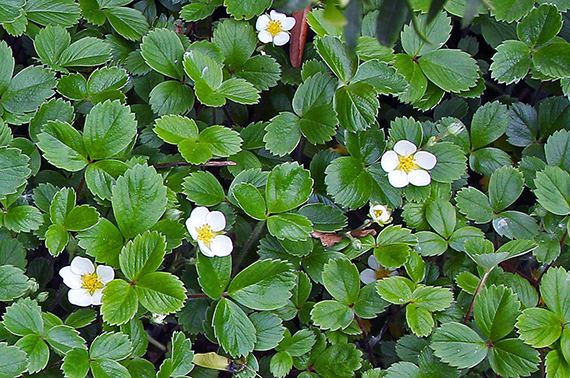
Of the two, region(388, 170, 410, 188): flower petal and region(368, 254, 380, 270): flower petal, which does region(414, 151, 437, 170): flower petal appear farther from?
region(368, 254, 380, 270): flower petal

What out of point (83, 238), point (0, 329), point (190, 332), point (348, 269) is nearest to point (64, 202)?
point (83, 238)

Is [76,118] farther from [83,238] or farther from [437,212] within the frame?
[437,212]

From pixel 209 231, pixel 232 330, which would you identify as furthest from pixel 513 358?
pixel 209 231

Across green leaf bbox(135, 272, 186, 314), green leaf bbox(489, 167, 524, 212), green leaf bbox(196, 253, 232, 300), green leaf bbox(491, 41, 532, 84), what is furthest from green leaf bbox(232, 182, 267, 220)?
green leaf bbox(491, 41, 532, 84)

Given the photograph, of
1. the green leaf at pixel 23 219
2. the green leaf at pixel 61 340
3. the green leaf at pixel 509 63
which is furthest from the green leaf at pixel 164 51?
the green leaf at pixel 509 63

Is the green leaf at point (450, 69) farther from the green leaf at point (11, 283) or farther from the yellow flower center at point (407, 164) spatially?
the green leaf at point (11, 283)

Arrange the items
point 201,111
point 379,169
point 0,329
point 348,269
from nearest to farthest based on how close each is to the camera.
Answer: point 0,329
point 348,269
point 379,169
point 201,111

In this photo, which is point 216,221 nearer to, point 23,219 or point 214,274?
point 214,274
